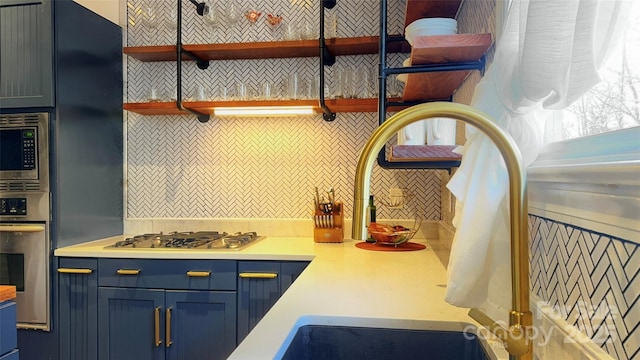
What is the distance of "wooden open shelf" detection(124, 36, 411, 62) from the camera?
2.27 m

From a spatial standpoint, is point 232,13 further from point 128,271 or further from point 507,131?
point 507,131

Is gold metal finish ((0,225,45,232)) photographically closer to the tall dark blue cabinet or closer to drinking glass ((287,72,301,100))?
the tall dark blue cabinet

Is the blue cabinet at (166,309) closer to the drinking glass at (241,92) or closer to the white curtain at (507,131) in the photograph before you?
the drinking glass at (241,92)

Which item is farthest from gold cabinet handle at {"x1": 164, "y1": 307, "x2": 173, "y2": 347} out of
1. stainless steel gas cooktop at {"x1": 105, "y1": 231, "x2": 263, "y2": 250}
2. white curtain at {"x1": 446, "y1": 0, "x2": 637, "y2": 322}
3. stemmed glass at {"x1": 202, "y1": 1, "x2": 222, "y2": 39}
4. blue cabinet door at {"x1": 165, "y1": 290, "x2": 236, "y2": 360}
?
stemmed glass at {"x1": 202, "y1": 1, "x2": 222, "y2": 39}

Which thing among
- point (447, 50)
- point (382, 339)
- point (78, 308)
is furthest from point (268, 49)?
point (382, 339)

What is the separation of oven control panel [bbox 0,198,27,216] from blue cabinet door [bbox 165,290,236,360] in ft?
2.98

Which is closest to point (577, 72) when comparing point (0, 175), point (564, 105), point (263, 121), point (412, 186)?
point (564, 105)

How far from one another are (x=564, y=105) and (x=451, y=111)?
242mm

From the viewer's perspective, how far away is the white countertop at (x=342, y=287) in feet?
3.26

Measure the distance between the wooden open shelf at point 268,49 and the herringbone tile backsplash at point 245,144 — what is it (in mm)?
76

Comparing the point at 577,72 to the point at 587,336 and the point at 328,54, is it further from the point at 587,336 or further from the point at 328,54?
the point at 328,54

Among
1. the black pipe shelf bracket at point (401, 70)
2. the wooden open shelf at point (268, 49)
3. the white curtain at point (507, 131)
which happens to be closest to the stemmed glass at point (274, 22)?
the wooden open shelf at point (268, 49)

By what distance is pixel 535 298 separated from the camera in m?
0.85

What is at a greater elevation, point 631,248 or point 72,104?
point 72,104
